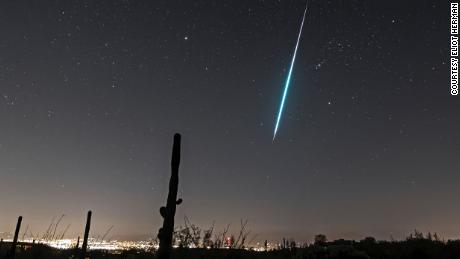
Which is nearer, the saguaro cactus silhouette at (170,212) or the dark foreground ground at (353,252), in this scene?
the dark foreground ground at (353,252)

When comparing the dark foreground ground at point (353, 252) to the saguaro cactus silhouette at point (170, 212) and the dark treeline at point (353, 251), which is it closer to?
the dark treeline at point (353, 251)

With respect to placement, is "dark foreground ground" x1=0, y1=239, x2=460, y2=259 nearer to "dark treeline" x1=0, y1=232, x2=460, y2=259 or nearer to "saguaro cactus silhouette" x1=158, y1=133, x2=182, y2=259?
"dark treeline" x1=0, y1=232, x2=460, y2=259

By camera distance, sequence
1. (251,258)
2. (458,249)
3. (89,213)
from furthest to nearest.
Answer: (89,213) → (251,258) → (458,249)

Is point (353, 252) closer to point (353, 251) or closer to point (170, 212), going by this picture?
point (353, 251)

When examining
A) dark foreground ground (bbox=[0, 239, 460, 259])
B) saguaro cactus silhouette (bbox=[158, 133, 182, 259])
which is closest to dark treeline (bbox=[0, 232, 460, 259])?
dark foreground ground (bbox=[0, 239, 460, 259])

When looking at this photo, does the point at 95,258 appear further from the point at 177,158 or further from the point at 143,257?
the point at 177,158

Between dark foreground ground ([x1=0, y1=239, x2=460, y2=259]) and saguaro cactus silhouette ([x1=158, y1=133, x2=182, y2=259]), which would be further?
saguaro cactus silhouette ([x1=158, y1=133, x2=182, y2=259])

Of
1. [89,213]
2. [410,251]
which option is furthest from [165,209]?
[89,213]

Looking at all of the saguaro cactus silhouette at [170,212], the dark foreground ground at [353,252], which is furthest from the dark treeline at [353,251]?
the saguaro cactus silhouette at [170,212]

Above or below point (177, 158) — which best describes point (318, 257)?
below
